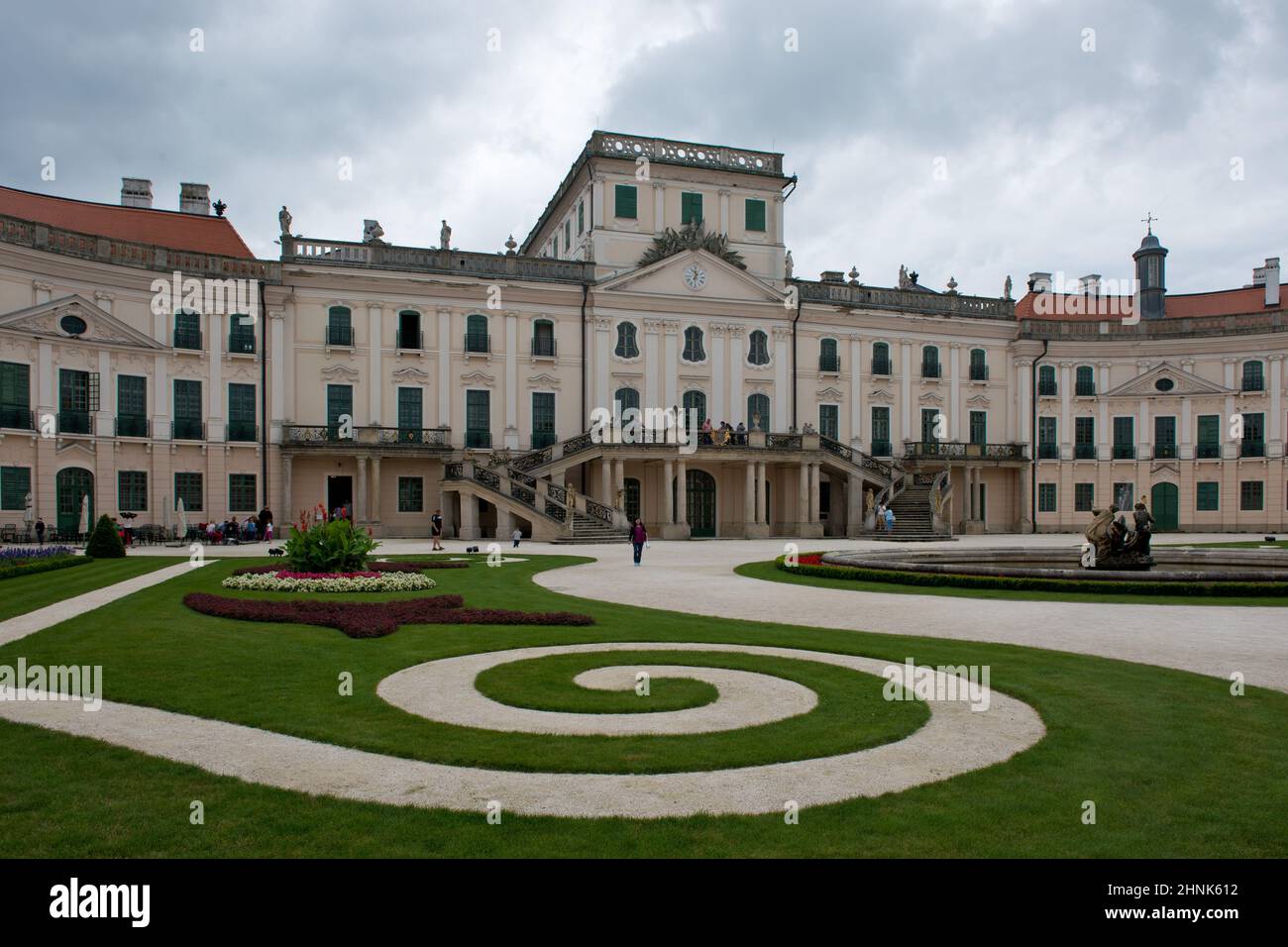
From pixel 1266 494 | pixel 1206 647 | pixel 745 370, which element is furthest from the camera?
pixel 1266 494

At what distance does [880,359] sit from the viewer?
51.0 metres

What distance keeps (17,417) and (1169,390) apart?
58110 millimetres

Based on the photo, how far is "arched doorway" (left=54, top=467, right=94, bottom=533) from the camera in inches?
1447

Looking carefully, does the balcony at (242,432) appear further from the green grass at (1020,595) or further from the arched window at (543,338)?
the green grass at (1020,595)

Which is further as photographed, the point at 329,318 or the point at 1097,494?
the point at 1097,494

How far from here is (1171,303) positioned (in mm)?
58719

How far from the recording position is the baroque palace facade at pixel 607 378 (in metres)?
38.5

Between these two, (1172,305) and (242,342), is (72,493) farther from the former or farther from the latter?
(1172,305)

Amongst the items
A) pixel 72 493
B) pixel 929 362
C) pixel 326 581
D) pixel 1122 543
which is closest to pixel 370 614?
pixel 326 581

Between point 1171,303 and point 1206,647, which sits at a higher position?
point 1171,303

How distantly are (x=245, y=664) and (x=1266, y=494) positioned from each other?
57404 millimetres

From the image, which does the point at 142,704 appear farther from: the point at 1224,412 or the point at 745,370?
the point at 1224,412

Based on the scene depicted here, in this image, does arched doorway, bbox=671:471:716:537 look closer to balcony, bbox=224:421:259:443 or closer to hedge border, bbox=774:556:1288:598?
balcony, bbox=224:421:259:443
